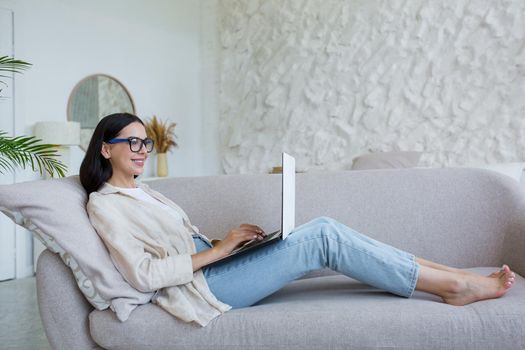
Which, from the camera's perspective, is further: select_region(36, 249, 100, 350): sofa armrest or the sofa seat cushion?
select_region(36, 249, 100, 350): sofa armrest

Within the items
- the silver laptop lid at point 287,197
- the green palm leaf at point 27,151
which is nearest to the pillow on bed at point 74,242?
the silver laptop lid at point 287,197

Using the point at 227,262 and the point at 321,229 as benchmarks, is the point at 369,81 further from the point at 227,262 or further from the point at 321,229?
the point at 227,262

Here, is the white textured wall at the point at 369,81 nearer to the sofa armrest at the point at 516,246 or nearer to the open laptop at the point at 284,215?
the sofa armrest at the point at 516,246

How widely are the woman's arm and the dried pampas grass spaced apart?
381 centimetres

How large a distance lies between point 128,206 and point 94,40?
3.71 meters

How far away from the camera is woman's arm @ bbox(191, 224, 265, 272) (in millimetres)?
1662

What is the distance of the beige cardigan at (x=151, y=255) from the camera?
1584 mm

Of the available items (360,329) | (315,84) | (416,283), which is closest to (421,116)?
(315,84)

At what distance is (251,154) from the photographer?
19.1ft

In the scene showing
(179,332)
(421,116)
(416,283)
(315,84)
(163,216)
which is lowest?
(179,332)

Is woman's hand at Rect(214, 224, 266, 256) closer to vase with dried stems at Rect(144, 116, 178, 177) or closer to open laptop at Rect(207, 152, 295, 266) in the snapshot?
open laptop at Rect(207, 152, 295, 266)

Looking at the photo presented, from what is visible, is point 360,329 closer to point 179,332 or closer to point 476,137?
point 179,332

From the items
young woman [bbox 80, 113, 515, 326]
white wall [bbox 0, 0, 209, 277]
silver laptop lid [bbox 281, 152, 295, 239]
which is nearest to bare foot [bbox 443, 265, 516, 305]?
young woman [bbox 80, 113, 515, 326]

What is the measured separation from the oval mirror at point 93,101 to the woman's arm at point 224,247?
11.4 feet
